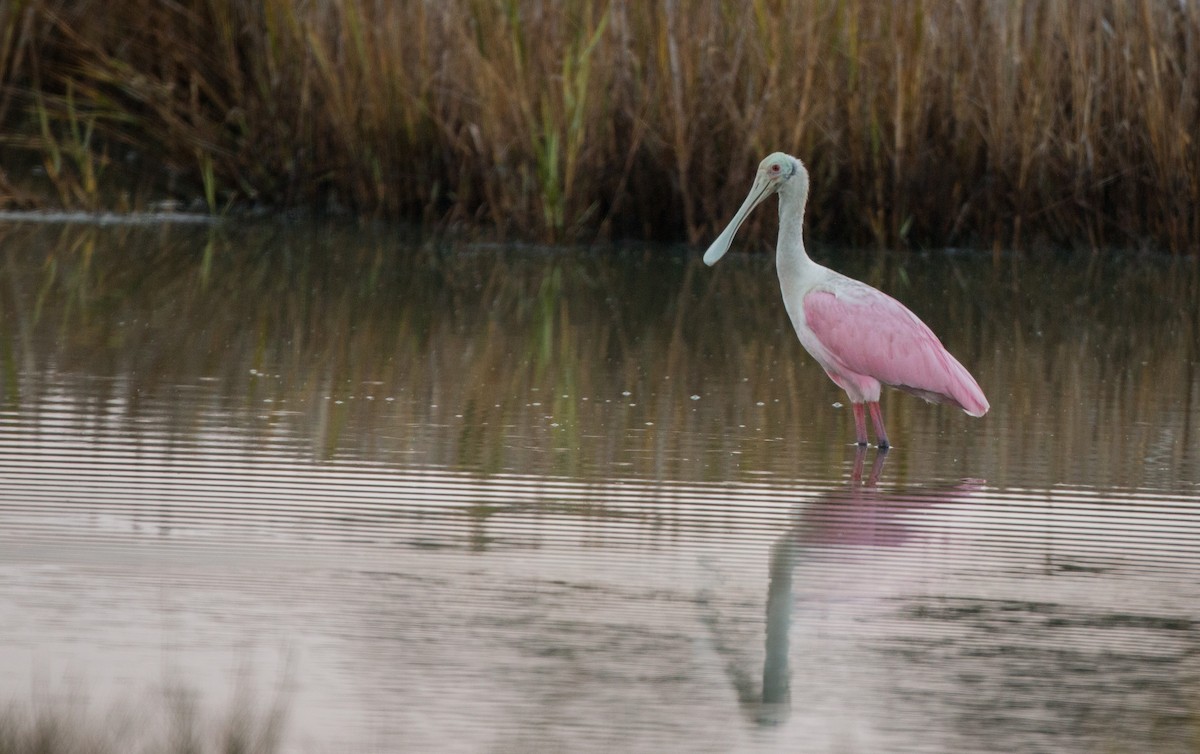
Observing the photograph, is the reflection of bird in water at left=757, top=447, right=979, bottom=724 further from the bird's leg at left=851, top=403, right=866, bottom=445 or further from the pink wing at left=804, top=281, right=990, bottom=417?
the pink wing at left=804, top=281, right=990, bottom=417

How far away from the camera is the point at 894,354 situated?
6.55m

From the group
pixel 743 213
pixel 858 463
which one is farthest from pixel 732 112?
pixel 858 463

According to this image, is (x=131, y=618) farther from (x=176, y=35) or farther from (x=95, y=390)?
(x=176, y=35)

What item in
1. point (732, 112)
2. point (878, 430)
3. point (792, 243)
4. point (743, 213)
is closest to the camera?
point (878, 430)

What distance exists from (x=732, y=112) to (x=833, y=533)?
19.0 feet

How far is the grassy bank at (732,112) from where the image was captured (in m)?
10.7

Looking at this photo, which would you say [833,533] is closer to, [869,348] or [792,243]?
[869,348]

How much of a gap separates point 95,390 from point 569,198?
4.58 metres

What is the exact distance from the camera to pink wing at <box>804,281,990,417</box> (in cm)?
651

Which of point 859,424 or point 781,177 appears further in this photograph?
point 781,177

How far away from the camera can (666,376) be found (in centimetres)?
735

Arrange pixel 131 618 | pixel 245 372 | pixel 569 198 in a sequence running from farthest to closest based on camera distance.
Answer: pixel 569 198 < pixel 245 372 < pixel 131 618

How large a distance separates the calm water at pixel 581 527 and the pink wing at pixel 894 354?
0.15 meters

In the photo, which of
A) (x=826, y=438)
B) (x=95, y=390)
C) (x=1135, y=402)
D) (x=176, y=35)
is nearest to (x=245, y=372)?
(x=95, y=390)
